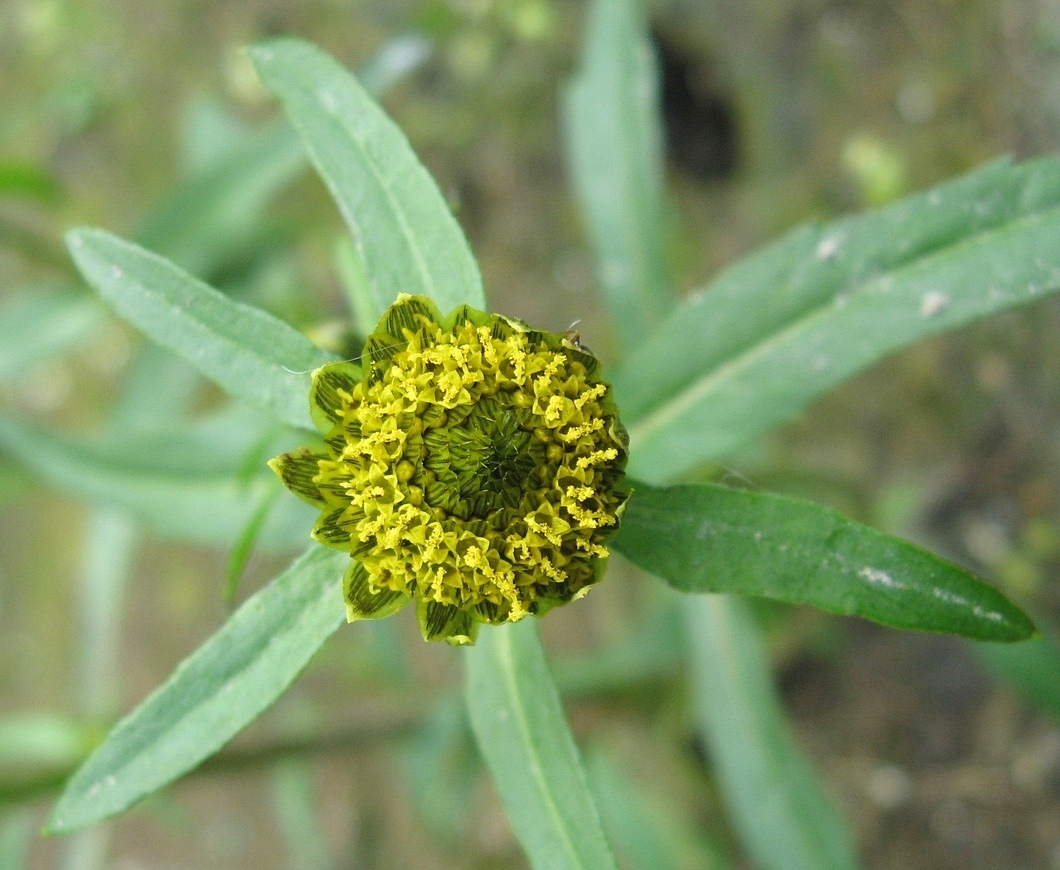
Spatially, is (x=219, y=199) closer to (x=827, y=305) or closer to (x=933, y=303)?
(x=827, y=305)

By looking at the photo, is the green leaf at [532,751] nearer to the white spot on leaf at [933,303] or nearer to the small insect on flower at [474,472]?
the small insect on flower at [474,472]

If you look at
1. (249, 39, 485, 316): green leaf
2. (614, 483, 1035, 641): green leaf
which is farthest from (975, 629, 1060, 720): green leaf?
(249, 39, 485, 316): green leaf

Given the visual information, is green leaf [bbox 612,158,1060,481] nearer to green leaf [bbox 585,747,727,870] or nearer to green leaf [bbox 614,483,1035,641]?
green leaf [bbox 614,483,1035,641]

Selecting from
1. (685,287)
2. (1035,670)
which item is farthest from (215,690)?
(685,287)

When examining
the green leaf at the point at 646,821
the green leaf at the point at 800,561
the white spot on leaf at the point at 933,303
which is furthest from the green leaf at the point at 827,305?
the green leaf at the point at 646,821

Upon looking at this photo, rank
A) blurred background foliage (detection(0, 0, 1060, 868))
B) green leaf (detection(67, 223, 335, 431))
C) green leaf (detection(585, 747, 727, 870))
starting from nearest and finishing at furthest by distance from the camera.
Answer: green leaf (detection(67, 223, 335, 431)) < blurred background foliage (detection(0, 0, 1060, 868)) < green leaf (detection(585, 747, 727, 870))

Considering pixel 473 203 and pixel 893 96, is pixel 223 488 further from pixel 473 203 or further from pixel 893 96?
pixel 893 96

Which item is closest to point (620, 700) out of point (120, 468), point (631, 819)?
point (631, 819)
